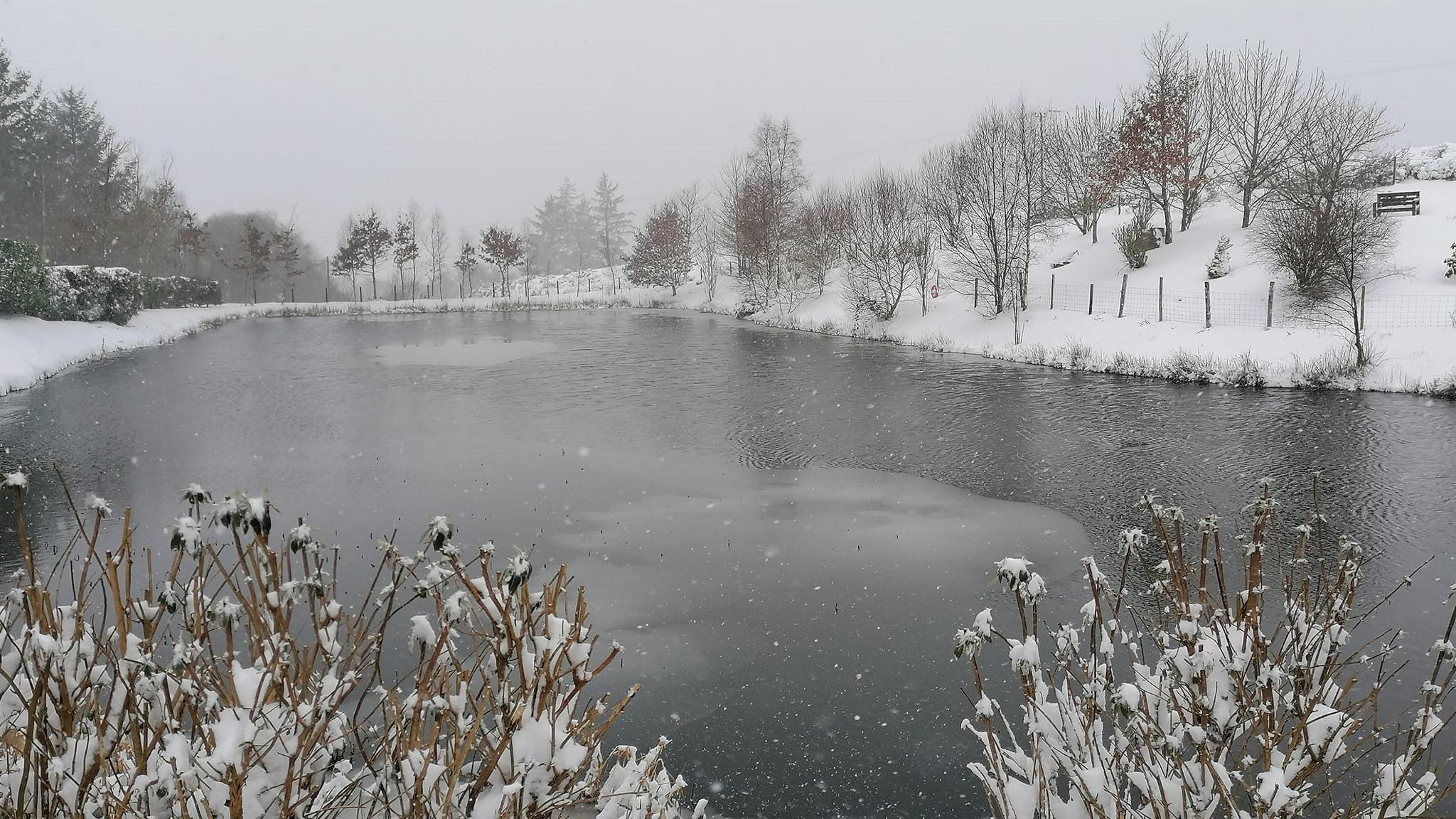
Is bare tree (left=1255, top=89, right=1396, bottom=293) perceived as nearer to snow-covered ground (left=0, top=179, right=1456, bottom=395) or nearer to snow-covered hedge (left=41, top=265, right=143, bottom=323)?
snow-covered ground (left=0, top=179, right=1456, bottom=395)

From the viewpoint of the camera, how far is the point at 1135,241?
105ft

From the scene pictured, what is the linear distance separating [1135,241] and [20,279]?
38.4 metres

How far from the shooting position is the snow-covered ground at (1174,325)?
1872 centimetres

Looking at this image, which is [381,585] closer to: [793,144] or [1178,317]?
[1178,317]

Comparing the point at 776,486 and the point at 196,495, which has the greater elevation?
the point at 196,495

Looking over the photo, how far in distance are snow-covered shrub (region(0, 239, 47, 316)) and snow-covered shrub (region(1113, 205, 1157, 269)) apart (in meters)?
37.9

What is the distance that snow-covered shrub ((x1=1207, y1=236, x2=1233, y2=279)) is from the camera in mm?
27500

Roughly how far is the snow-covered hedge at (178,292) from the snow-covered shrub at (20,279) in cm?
1523

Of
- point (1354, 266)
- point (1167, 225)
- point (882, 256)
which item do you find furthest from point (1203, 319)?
point (882, 256)

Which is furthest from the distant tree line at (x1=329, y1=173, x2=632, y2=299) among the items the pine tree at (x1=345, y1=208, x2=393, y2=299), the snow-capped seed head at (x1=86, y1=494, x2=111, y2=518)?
the snow-capped seed head at (x1=86, y1=494, x2=111, y2=518)

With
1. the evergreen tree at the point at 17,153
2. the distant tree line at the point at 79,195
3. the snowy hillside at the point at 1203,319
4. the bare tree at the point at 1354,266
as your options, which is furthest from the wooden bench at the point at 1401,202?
the evergreen tree at the point at 17,153

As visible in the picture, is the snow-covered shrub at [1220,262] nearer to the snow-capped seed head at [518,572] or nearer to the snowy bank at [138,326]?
the snow-capped seed head at [518,572]

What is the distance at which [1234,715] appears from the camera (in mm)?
2676

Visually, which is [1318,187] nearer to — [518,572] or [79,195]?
[518,572]
